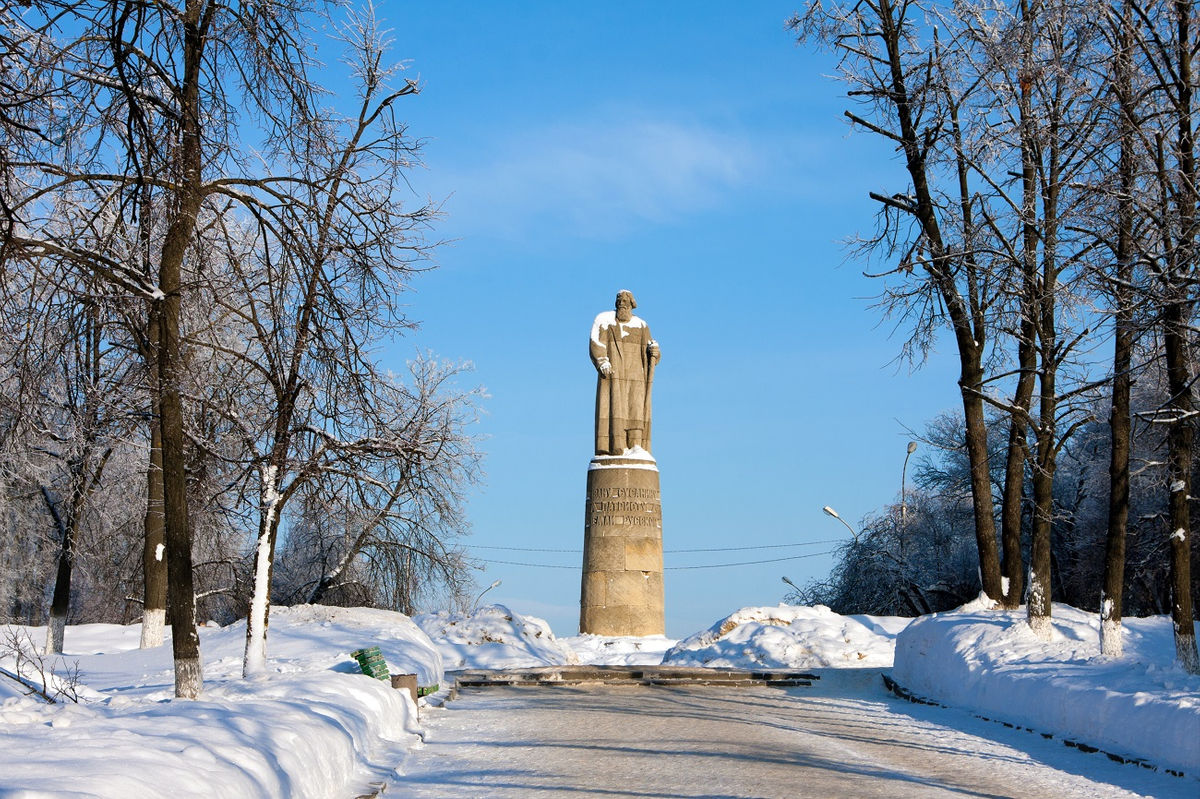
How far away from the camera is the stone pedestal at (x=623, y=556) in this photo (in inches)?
1069

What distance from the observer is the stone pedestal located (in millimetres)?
27141

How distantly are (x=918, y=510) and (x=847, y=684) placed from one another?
26894 millimetres

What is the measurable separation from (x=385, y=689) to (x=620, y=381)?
17672 mm

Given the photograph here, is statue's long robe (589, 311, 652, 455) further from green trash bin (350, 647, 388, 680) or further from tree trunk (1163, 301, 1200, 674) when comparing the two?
tree trunk (1163, 301, 1200, 674)

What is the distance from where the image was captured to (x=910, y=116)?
19.2 meters

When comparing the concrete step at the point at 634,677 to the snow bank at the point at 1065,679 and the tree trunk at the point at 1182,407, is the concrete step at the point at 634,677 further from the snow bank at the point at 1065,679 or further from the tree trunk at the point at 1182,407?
the tree trunk at the point at 1182,407

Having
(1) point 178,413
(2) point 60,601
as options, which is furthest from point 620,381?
(1) point 178,413

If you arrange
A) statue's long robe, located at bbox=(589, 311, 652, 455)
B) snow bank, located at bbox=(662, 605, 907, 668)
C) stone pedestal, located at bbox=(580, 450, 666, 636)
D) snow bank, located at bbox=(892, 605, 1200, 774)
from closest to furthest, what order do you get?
1. snow bank, located at bbox=(892, 605, 1200, 774)
2. snow bank, located at bbox=(662, 605, 907, 668)
3. stone pedestal, located at bbox=(580, 450, 666, 636)
4. statue's long robe, located at bbox=(589, 311, 652, 455)

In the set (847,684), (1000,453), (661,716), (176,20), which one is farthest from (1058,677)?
(1000,453)

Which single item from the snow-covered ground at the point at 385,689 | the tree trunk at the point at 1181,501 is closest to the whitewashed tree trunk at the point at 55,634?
the snow-covered ground at the point at 385,689

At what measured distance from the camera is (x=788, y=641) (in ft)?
73.7

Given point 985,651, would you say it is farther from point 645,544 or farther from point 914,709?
point 645,544

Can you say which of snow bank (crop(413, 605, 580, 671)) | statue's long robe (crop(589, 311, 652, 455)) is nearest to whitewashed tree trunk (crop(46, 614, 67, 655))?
snow bank (crop(413, 605, 580, 671))

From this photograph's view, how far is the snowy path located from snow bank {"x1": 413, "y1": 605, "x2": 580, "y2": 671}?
729cm
